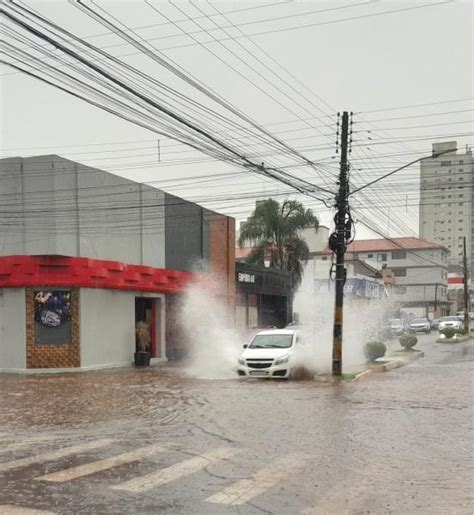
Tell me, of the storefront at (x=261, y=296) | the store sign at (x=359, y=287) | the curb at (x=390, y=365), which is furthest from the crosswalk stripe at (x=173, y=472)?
the store sign at (x=359, y=287)

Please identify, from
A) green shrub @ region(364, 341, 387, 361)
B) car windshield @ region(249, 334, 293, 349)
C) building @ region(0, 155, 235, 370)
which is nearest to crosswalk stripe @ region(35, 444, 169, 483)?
car windshield @ region(249, 334, 293, 349)

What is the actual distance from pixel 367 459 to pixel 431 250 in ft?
278

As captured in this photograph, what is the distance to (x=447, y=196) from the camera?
3894 cm

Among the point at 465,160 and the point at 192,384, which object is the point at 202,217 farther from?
the point at 192,384

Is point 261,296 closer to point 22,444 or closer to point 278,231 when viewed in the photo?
point 278,231

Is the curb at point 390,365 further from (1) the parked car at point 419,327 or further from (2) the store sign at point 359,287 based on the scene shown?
(1) the parked car at point 419,327

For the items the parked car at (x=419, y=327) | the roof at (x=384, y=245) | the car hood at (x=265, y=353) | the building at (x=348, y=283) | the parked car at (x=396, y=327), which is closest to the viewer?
the car hood at (x=265, y=353)

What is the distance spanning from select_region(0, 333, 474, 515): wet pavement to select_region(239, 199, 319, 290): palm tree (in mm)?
25326

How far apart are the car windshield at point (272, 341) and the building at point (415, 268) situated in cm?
6945

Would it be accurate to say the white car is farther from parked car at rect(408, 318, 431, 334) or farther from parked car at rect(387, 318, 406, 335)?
parked car at rect(408, 318, 431, 334)

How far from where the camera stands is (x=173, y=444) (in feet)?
30.5

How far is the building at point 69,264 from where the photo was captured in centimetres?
2164

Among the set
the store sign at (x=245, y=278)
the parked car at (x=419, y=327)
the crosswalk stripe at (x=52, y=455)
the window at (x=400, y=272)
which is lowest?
the parked car at (x=419, y=327)

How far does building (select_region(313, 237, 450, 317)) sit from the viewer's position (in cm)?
8925
